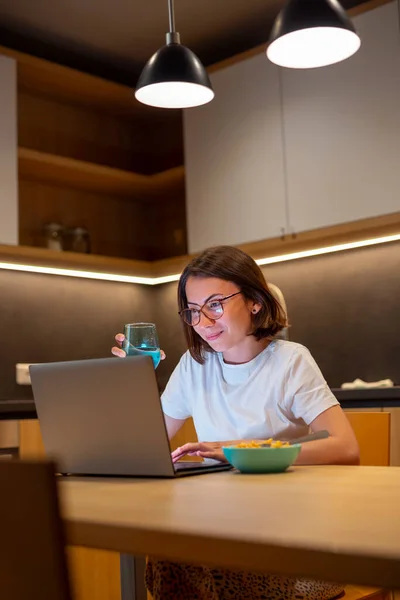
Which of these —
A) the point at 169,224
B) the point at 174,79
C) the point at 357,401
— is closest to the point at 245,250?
the point at 169,224

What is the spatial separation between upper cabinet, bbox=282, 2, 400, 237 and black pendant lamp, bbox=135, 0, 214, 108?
1.05m

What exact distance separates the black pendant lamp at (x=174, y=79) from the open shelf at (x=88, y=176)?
1.41 m

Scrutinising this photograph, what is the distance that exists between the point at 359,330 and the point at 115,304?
1.41m

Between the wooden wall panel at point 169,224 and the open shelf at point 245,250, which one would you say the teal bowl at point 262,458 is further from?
the wooden wall panel at point 169,224

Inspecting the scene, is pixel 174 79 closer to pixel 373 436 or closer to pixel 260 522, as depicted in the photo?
pixel 373 436

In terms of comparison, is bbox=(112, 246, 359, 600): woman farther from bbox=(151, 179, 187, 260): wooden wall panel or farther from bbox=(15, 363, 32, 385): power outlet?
bbox=(151, 179, 187, 260): wooden wall panel

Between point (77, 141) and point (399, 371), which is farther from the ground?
point (77, 141)

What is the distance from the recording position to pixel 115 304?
4.34 meters

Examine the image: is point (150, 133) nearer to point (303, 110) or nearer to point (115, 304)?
point (115, 304)

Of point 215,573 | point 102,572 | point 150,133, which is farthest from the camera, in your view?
point 150,133

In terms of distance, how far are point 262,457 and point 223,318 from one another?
23.3 inches

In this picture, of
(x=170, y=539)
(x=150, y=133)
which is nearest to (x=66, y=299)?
(x=150, y=133)

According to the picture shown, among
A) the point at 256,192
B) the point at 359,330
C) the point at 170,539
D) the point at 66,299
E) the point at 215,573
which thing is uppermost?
the point at 256,192

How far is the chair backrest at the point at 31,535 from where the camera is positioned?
0.59 meters
